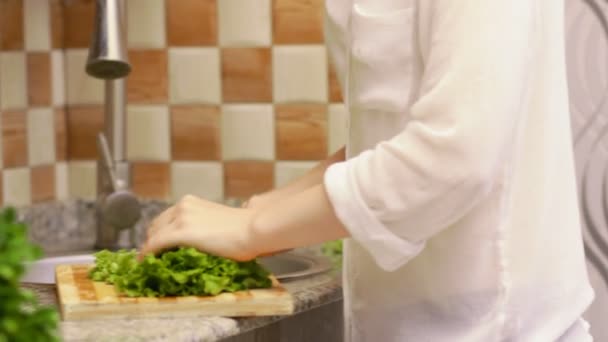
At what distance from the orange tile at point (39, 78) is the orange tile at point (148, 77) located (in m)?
0.14

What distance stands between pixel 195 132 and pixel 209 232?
31.7 inches

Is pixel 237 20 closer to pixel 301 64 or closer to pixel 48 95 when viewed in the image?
pixel 301 64

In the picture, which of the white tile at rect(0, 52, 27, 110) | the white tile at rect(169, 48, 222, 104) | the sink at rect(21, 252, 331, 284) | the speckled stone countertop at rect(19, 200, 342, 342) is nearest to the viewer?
the speckled stone countertop at rect(19, 200, 342, 342)

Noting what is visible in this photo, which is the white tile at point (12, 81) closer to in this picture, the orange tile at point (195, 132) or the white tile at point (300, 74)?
the orange tile at point (195, 132)

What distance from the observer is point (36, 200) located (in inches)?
79.4

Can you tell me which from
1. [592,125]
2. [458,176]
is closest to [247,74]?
[592,125]

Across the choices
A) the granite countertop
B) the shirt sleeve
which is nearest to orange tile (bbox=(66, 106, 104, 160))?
the granite countertop

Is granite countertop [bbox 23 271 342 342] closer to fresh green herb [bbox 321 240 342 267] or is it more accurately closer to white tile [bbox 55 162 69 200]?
fresh green herb [bbox 321 240 342 267]

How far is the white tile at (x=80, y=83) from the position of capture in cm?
208

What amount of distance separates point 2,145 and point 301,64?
52 centimetres

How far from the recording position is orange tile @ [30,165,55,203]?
200 centimetres

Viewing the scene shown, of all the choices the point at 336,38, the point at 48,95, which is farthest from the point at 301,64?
the point at 336,38

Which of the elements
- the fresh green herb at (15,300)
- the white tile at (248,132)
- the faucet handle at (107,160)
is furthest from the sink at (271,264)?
the fresh green herb at (15,300)

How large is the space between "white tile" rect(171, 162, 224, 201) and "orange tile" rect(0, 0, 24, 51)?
343 millimetres
